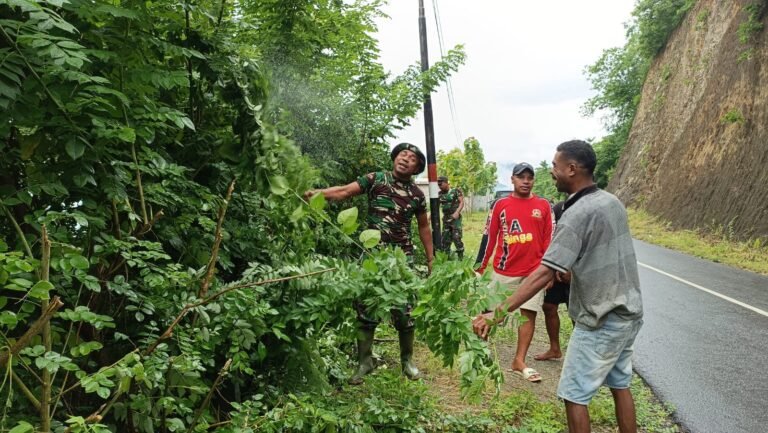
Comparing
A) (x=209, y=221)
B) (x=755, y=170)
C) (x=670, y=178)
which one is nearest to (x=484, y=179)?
(x=670, y=178)

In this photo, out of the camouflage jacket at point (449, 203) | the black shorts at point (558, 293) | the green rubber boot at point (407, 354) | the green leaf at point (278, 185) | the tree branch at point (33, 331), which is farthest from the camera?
the camouflage jacket at point (449, 203)

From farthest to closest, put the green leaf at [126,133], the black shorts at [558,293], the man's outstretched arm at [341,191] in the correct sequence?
the black shorts at [558,293] → the man's outstretched arm at [341,191] → the green leaf at [126,133]

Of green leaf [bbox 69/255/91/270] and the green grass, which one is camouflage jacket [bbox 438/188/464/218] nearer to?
the green grass

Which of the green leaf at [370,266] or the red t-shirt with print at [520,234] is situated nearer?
the green leaf at [370,266]

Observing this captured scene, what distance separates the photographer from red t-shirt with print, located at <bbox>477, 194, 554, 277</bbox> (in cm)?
497

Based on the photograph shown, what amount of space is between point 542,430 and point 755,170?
1666 cm

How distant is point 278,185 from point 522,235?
3421 mm

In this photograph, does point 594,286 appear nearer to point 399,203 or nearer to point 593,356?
point 593,356

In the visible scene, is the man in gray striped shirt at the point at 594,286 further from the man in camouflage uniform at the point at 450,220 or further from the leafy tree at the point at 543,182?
the leafy tree at the point at 543,182

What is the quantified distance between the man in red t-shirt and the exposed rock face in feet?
41.5

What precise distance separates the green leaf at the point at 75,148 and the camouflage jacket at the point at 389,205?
8.75ft

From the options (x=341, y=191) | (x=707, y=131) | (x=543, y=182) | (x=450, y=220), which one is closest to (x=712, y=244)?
(x=707, y=131)

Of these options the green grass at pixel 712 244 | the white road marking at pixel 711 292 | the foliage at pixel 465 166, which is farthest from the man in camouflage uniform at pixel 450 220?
the foliage at pixel 465 166

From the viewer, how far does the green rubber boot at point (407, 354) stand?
4220mm
